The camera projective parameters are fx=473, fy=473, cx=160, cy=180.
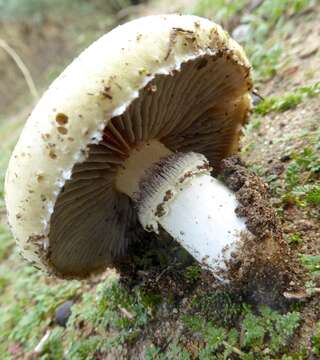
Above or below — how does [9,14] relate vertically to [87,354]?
above

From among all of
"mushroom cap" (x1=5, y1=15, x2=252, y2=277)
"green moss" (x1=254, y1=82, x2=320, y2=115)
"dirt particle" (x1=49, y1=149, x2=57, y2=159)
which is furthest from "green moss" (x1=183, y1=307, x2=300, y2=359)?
"green moss" (x1=254, y1=82, x2=320, y2=115)

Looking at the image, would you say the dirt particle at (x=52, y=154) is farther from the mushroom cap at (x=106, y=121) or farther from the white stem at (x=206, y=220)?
the white stem at (x=206, y=220)

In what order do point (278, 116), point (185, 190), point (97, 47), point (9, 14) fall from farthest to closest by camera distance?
point (9, 14)
point (278, 116)
point (185, 190)
point (97, 47)

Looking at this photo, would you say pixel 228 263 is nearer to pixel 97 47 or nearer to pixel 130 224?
pixel 130 224

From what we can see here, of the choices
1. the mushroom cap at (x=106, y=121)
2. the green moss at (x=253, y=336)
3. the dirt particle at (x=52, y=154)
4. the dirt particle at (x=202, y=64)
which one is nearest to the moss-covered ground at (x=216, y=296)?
the green moss at (x=253, y=336)

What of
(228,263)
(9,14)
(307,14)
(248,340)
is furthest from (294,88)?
(9,14)

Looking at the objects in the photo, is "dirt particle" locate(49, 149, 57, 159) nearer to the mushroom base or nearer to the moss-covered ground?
the mushroom base

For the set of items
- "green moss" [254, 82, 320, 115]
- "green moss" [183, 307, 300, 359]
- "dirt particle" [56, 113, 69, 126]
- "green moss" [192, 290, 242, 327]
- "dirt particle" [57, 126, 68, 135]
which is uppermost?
"dirt particle" [56, 113, 69, 126]
